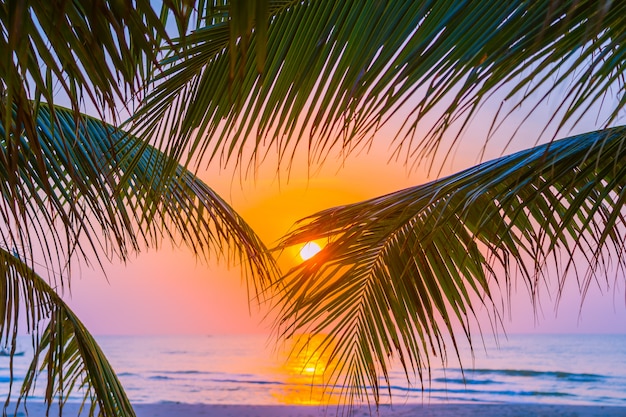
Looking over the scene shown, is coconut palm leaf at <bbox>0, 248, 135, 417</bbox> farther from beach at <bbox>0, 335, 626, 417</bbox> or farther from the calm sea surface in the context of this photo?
the calm sea surface

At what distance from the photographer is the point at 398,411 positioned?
13.3 metres

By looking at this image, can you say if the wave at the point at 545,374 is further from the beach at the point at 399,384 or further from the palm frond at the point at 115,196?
the palm frond at the point at 115,196

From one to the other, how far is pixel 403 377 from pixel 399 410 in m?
2.97

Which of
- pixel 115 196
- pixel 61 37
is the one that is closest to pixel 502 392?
pixel 115 196

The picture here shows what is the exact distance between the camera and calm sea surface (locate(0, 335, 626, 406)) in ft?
48.6

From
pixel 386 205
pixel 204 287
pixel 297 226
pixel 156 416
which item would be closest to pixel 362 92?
pixel 386 205

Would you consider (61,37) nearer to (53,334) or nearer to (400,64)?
(400,64)

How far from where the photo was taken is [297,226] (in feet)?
5.95

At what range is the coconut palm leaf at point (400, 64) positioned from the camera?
627mm

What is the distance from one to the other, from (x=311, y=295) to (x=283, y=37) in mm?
1076

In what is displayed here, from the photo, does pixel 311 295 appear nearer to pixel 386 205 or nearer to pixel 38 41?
pixel 386 205

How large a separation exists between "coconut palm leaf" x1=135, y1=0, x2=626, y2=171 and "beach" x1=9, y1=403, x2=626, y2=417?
12013mm

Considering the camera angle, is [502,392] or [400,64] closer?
[400,64]

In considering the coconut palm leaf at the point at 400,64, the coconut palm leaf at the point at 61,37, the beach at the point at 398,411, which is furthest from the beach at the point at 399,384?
the coconut palm leaf at the point at 61,37
